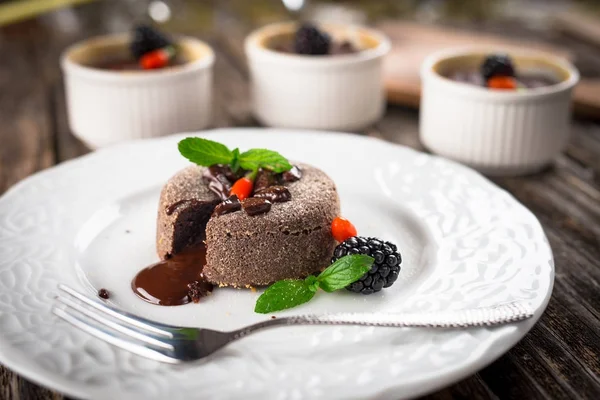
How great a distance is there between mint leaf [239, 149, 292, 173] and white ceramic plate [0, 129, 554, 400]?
12.2 inches

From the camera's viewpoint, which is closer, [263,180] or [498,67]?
[263,180]

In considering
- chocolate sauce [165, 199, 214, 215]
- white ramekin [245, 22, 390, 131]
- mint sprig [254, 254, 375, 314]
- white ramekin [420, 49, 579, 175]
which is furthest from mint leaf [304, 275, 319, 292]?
white ramekin [245, 22, 390, 131]

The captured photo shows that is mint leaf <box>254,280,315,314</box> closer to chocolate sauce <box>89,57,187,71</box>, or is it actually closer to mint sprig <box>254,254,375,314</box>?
mint sprig <box>254,254,375,314</box>

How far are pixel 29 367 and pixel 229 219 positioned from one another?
593mm

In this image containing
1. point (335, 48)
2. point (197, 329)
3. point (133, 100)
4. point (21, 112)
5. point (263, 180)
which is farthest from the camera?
point (21, 112)

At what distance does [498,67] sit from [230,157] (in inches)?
40.0

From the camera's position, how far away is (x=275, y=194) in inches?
67.3

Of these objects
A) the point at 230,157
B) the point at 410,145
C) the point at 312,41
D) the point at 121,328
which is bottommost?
the point at 410,145

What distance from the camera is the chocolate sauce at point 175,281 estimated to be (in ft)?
5.35

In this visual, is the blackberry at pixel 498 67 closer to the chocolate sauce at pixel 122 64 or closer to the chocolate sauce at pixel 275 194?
the chocolate sauce at pixel 275 194

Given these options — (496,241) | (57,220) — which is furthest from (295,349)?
(57,220)

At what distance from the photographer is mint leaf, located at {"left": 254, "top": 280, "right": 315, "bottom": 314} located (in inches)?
60.3

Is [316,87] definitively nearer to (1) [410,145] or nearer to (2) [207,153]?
(1) [410,145]

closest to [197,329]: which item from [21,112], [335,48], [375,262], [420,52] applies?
[375,262]
